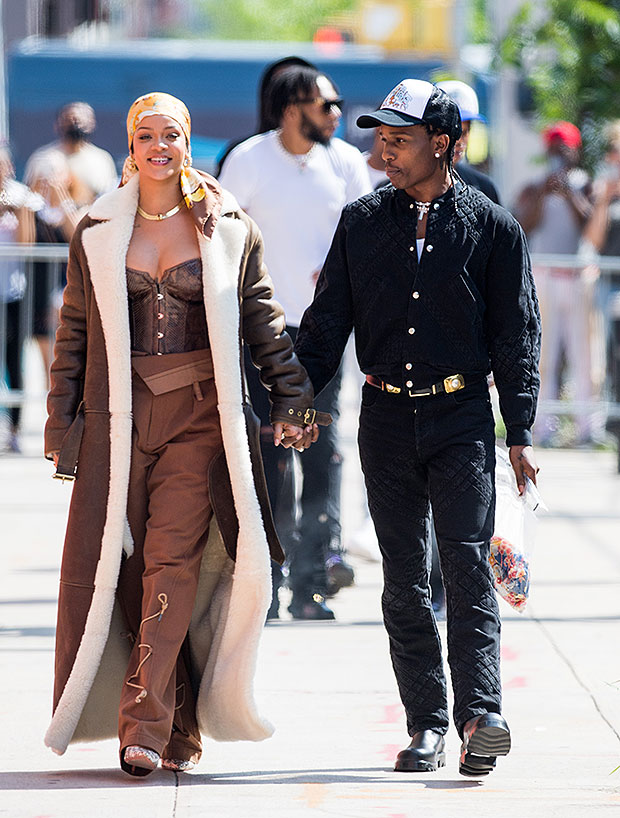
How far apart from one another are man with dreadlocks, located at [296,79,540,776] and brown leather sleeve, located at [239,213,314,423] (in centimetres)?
16

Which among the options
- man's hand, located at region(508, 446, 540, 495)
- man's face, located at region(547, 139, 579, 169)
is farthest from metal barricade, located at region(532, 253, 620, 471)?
man's hand, located at region(508, 446, 540, 495)

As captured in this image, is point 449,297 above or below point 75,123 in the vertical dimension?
above

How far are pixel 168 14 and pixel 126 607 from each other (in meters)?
71.1

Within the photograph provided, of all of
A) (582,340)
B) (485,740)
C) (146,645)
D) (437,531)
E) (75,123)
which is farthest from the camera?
(75,123)

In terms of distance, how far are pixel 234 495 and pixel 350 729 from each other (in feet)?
3.32

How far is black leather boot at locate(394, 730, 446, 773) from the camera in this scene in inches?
182

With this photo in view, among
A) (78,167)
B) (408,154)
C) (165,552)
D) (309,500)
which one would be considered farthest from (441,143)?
(78,167)

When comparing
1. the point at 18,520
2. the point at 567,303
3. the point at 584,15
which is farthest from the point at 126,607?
the point at 584,15

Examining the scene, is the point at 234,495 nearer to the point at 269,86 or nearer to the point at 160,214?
the point at 160,214

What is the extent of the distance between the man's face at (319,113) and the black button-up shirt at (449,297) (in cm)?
206

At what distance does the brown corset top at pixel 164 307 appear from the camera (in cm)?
466

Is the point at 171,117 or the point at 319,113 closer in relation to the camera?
the point at 171,117

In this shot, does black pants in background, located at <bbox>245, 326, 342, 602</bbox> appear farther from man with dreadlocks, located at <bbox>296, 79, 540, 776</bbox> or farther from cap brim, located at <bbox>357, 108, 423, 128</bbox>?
cap brim, located at <bbox>357, 108, 423, 128</bbox>

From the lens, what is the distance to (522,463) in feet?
15.1
